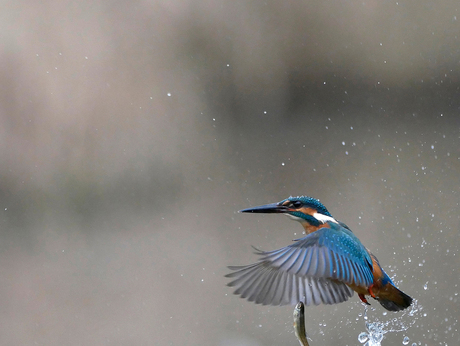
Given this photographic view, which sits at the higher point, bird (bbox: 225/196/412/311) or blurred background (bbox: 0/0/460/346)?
blurred background (bbox: 0/0/460/346)

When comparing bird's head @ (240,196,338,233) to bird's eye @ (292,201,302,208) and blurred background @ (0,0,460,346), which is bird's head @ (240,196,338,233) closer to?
bird's eye @ (292,201,302,208)

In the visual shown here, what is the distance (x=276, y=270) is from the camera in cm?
98

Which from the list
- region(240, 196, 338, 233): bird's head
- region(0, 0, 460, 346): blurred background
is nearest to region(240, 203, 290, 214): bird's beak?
region(240, 196, 338, 233): bird's head

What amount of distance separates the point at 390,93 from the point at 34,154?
1.47 metres

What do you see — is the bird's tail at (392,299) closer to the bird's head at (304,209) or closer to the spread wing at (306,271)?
the spread wing at (306,271)

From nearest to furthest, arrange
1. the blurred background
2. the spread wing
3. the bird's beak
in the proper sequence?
the spread wing < the bird's beak < the blurred background

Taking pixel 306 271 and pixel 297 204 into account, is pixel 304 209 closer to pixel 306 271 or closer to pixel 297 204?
pixel 297 204

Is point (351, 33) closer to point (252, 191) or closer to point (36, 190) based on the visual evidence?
point (252, 191)

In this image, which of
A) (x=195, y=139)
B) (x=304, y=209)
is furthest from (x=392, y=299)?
(x=195, y=139)

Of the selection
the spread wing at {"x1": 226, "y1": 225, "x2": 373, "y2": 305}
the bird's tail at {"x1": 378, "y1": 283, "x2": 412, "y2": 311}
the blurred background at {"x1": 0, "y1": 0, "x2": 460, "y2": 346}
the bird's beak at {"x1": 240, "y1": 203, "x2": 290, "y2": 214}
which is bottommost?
the bird's tail at {"x1": 378, "y1": 283, "x2": 412, "y2": 311}

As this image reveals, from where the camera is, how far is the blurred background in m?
2.09

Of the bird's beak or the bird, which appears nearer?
the bird

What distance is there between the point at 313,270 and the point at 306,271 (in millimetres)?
13

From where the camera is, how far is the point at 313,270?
935mm
